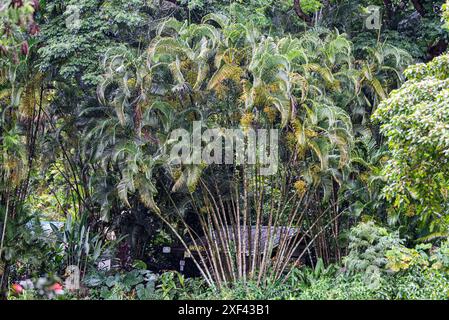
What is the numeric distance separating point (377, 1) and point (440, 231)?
18.9 ft

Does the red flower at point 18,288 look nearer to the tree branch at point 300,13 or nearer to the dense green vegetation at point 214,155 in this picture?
the dense green vegetation at point 214,155

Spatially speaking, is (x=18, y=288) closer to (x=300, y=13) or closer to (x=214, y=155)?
(x=214, y=155)

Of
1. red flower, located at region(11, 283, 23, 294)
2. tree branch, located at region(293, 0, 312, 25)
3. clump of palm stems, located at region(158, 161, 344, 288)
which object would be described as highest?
tree branch, located at region(293, 0, 312, 25)

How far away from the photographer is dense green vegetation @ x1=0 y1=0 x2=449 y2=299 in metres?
11.3

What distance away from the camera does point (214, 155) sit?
39.1 feet

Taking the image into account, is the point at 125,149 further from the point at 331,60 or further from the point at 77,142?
the point at 331,60

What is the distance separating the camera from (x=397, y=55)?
1278 cm

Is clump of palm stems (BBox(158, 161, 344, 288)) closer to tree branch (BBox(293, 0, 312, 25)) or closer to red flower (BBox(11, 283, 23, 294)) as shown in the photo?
red flower (BBox(11, 283, 23, 294))

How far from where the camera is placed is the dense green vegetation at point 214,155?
446 inches

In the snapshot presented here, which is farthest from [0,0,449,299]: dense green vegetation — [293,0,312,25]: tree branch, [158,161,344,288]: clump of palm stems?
[293,0,312,25]: tree branch

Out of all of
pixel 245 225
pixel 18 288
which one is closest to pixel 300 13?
pixel 245 225

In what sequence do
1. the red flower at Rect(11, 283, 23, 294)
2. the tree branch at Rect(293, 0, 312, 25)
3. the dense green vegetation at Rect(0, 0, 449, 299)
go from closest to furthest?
the red flower at Rect(11, 283, 23, 294)
the dense green vegetation at Rect(0, 0, 449, 299)
the tree branch at Rect(293, 0, 312, 25)

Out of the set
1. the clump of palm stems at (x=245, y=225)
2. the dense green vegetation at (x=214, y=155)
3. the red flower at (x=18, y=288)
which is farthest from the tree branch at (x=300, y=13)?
the red flower at (x=18, y=288)

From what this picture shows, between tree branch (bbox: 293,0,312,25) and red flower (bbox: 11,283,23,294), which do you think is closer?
red flower (bbox: 11,283,23,294)
